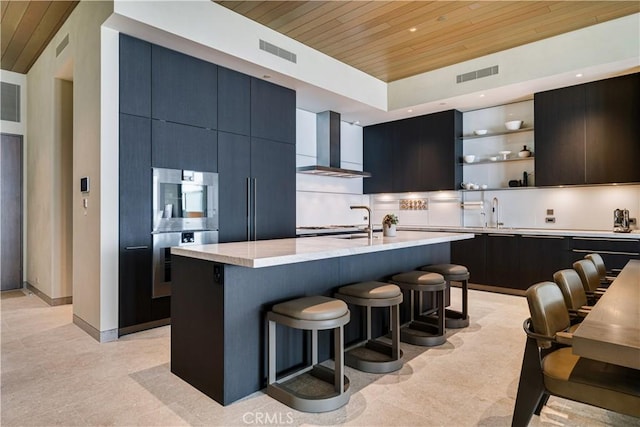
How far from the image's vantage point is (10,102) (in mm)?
5570

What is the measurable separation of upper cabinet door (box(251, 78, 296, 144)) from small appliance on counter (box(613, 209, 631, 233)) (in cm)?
433

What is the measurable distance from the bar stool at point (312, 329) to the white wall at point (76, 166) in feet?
6.45

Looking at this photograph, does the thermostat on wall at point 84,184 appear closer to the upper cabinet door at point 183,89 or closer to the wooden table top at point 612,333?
the upper cabinet door at point 183,89

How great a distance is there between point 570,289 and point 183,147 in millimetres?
3630

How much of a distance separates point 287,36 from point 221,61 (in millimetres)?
910

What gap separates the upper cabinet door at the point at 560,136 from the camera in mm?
4906

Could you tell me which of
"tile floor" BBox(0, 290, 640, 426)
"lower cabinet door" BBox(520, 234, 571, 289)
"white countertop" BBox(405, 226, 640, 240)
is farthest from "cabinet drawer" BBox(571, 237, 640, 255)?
"tile floor" BBox(0, 290, 640, 426)

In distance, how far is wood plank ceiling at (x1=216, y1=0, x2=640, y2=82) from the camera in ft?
12.5

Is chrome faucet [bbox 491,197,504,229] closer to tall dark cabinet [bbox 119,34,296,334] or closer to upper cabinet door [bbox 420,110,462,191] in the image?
upper cabinet door [bbox 420,110,462,191]

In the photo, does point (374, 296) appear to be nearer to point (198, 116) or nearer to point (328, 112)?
point (198, 116)

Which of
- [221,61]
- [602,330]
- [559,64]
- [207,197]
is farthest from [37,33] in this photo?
[559,64]

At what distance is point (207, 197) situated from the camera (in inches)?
165

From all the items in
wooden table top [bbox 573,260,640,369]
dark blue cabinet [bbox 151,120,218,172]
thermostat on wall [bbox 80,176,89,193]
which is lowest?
wooden table top [bbox 573,260,640,369]

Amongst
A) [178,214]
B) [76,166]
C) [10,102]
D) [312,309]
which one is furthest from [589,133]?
[10,102]
